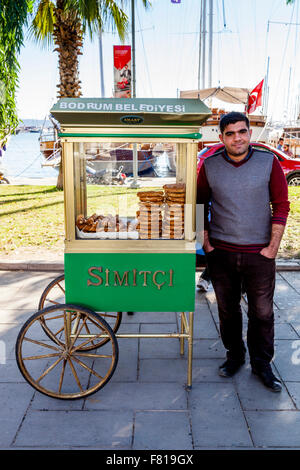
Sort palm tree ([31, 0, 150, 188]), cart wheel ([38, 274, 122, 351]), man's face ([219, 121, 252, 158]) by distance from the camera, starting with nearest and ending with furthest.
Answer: man's face ([219, 121, 252, 158])
cart wheel ([38, 274, 122, 351])
palm tree ([31, 0, 150, 188])

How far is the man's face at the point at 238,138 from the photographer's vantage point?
109 inches

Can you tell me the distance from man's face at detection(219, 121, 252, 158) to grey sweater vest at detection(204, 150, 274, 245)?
92 millimetres

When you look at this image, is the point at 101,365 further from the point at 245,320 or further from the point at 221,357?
the point at 245,320

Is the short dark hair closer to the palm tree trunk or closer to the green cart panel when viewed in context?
the green cart panel

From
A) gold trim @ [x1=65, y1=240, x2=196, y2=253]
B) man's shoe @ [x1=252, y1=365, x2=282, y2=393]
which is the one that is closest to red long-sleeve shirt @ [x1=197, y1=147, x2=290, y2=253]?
gold trim @ [x1=65, y1=240, x2=196, y2=253]

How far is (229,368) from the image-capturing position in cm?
325

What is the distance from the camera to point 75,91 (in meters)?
11.6

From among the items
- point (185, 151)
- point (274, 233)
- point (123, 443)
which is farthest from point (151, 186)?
point (123, 443)

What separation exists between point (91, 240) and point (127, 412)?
1176mm

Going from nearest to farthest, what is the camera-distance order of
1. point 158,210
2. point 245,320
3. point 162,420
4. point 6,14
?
point 162,420
point 158,210
point 245,320
point 6,14

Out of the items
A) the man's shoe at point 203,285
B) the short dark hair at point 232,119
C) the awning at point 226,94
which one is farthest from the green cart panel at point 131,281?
the awning at point 226,94

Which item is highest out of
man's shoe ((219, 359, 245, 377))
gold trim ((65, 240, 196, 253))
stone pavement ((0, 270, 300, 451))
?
gold trim ((65, 240, 196, 253))

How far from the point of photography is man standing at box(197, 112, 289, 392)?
9.21 feet

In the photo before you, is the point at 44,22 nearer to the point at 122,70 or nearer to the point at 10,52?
the point at 122,70
